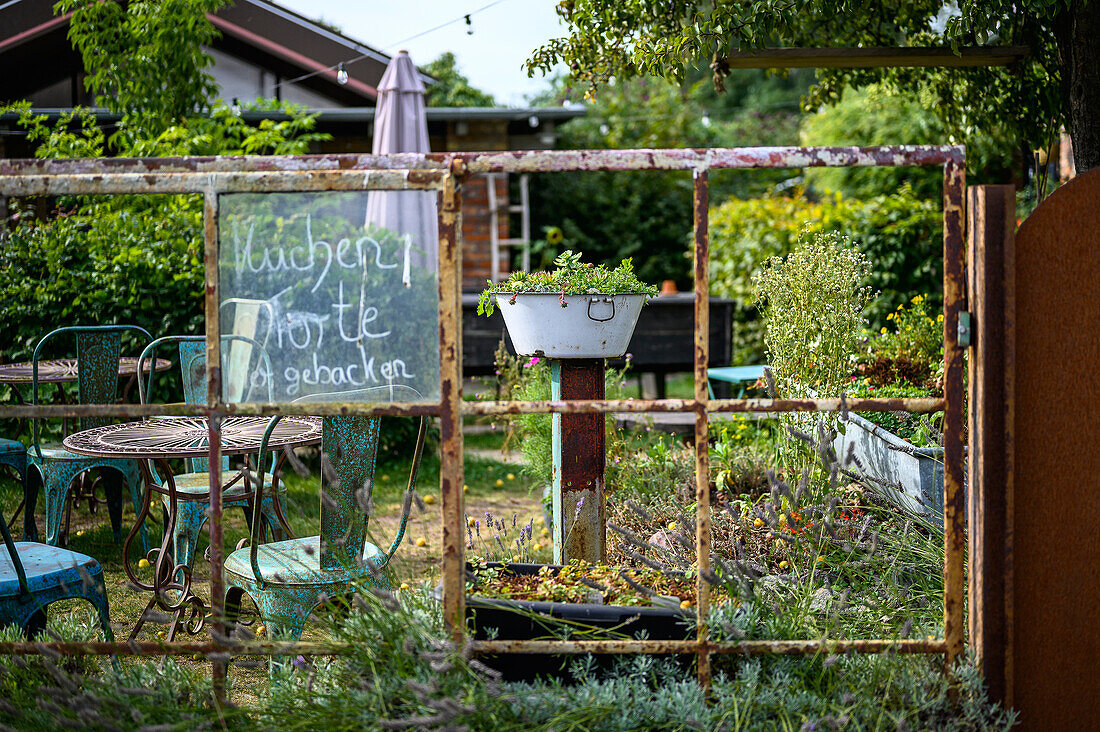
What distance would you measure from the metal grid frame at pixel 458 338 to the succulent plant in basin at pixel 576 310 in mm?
974

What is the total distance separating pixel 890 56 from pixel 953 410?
2425mm

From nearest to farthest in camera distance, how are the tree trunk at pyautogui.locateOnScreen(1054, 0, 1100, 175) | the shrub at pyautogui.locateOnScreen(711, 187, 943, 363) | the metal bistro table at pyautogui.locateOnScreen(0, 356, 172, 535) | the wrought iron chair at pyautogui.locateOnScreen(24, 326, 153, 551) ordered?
the tree trunk at pyautogui.locateOnScreen(1054, 0, 1100, 175)
the wrought iron chair at pyautogui.locateOnScreen(24, 326, 153, 551)
the metal bistro table at pyautogui.locateOnScreen(0, 356, 172, 535)
the shrub at pyautogui.locateOnScreen(711, 187, 943, 363)

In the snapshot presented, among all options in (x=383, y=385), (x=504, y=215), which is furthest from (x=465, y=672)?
(x=504, y=215)

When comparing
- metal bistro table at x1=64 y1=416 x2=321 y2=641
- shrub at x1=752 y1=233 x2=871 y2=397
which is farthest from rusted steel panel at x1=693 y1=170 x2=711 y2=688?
shrub at x1=752 y1=233 x2=871 y2=397

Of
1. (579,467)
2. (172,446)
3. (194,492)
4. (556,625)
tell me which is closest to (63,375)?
(194,492)

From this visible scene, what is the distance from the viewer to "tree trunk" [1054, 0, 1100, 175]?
11.5 feet

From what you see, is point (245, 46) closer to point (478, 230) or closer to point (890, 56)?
point (478, 230)

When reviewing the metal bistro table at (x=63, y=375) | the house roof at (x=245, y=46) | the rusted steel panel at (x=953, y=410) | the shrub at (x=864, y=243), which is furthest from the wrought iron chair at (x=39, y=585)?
the house roof at (x=245, y=46)

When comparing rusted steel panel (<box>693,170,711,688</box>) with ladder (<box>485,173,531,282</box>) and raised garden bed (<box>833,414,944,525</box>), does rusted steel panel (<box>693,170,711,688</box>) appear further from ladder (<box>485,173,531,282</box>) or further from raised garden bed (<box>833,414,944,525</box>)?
ladder (<box>485,173,531,282</box>)

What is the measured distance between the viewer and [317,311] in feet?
6.62

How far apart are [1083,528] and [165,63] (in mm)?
6216

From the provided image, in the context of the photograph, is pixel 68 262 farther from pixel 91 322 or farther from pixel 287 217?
pixel 287 217

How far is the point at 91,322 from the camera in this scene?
5699 mm

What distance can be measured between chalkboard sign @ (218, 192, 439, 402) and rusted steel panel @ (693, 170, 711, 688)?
60 cm
